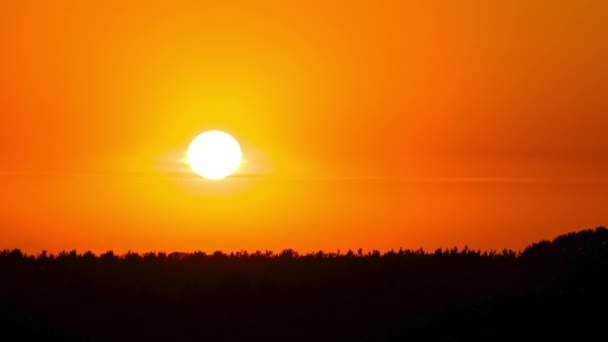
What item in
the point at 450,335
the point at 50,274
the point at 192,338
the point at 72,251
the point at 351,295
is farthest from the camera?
the point at 72,251

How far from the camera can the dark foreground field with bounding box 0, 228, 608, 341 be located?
1920 cm

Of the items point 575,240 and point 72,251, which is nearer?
point 575,240

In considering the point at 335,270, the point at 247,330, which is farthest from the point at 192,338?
the point at 335,270

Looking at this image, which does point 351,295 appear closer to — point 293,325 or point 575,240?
point 293,325

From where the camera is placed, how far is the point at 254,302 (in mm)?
22844

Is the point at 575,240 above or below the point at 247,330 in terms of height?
above

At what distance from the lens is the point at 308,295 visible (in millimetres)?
23125

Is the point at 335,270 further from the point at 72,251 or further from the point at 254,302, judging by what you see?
the point at 72,251

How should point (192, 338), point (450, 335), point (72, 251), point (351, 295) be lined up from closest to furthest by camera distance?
point (450, 335), point (192, 338), point (351, 295), point (72, 251)

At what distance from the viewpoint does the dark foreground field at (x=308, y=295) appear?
19203 millimetres

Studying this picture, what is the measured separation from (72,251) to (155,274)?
342cm

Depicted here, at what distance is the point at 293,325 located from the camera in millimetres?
22125

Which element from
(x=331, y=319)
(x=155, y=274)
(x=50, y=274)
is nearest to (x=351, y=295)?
(x=331, y=319)

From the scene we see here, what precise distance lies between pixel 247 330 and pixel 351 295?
2581 millimetres
